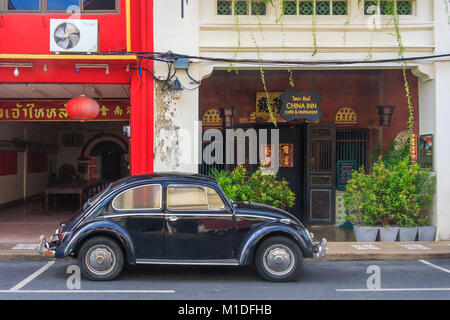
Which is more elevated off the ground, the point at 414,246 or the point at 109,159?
the point at 109,159

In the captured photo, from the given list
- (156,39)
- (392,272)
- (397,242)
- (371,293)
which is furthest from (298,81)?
(371,293)

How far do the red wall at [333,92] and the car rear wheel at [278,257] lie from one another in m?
5.69

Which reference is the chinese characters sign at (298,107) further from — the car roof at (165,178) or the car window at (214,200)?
the car window at (214,200)

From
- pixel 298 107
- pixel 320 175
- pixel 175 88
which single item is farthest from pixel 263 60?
pixel 320 175

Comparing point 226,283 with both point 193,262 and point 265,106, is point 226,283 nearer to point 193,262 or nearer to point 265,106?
point 193,262

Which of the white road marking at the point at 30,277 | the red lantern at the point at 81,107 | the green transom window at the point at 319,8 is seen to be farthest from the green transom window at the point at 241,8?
the white road marking at the point at 30,277

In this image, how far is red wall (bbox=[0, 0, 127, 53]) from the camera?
29.5 ft

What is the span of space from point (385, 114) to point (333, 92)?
60.7 inches

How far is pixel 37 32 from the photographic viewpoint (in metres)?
9.04

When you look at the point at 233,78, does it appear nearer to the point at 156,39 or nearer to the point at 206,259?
the point at 156,39

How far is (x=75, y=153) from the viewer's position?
1959 cm

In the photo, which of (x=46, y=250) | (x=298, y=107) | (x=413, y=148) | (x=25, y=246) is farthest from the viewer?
(x=413, y=148)

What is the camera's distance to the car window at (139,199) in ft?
19.9

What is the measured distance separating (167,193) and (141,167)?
2.91m
